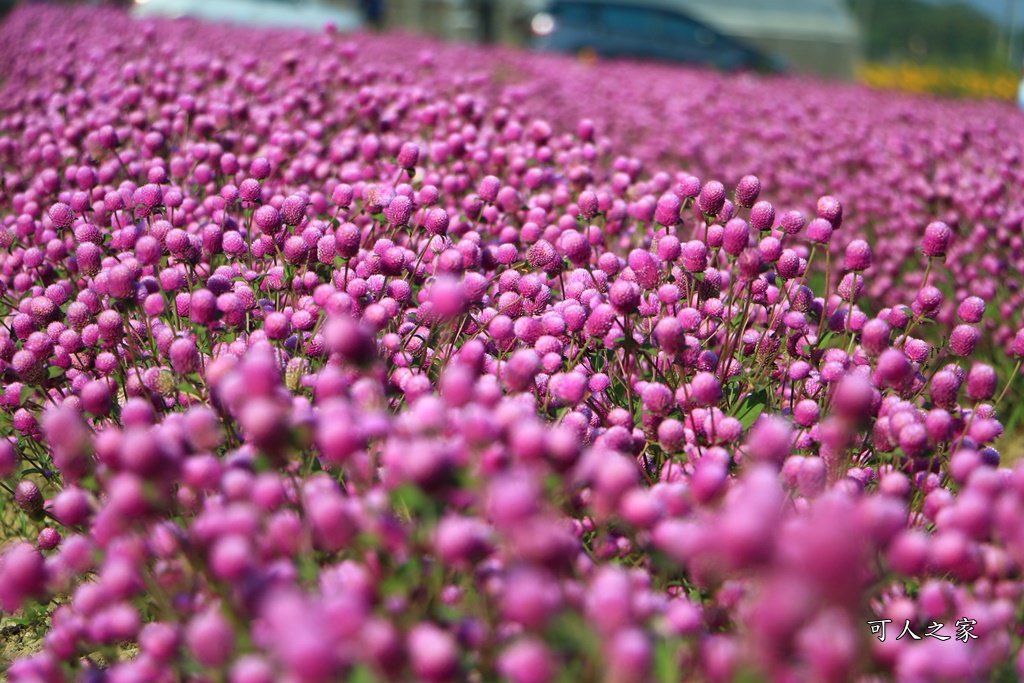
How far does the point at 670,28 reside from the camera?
17797 millimetres

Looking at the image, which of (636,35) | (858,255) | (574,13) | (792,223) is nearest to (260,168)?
(792,223)

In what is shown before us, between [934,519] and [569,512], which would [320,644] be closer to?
[569,512]

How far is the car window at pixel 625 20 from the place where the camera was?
17.0 metres

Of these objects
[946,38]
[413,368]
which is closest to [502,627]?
[413,368]

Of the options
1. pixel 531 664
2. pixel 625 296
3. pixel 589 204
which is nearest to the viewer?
pixel 531 664

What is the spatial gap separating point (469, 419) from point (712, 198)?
133 centimetres

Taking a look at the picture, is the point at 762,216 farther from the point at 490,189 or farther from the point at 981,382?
the point at 490,189

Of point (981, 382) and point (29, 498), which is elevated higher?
point (981, 382)

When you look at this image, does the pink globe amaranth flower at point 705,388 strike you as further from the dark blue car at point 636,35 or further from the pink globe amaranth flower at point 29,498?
the dark blue car at point 636,35

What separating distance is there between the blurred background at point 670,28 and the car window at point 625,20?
0.06 ft

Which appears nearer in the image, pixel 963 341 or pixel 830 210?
pixel 963 341


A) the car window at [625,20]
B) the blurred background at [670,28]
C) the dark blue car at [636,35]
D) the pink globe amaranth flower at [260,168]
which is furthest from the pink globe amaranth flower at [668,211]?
the car window at [625,20]

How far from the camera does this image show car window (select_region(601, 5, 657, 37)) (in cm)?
1695

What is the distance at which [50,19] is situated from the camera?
8.33 meters
